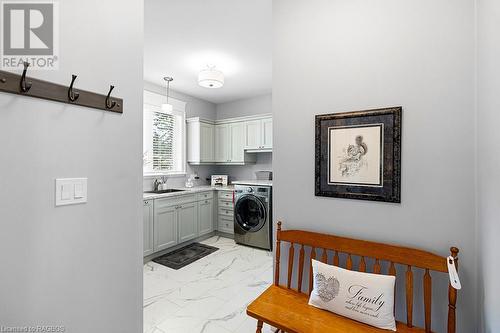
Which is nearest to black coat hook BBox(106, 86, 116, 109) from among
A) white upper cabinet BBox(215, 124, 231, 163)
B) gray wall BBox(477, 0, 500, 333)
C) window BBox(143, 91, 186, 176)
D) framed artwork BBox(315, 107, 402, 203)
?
framed artwork BBox(315, 107, 402, 203)

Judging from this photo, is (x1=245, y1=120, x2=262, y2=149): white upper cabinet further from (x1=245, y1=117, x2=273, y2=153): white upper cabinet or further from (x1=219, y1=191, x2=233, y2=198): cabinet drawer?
(x1=219, y1=191, x2=233, y2=198): cabinet drawer

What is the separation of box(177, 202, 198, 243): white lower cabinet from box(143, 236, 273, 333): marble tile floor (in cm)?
55

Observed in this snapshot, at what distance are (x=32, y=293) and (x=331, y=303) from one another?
57.3 inches

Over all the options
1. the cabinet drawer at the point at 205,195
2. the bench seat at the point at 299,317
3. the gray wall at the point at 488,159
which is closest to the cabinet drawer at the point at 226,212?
the cabinet drawer at the point at 205,195

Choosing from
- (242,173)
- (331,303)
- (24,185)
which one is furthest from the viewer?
(242,173)

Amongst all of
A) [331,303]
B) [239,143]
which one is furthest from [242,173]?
[331,303]

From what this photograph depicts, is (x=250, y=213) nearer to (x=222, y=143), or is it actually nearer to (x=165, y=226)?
(x=165, y=226)

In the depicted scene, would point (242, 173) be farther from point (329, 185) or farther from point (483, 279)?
point (483, 279)

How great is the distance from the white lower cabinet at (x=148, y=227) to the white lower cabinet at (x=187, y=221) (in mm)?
490

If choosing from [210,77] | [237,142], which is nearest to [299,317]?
[210,77]

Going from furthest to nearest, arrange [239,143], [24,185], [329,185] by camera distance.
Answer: [239,143]
[329,185]
[24,185]

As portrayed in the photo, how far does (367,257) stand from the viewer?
5.22 feet

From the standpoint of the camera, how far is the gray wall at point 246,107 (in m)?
4.71

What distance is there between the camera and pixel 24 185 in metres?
0.93
